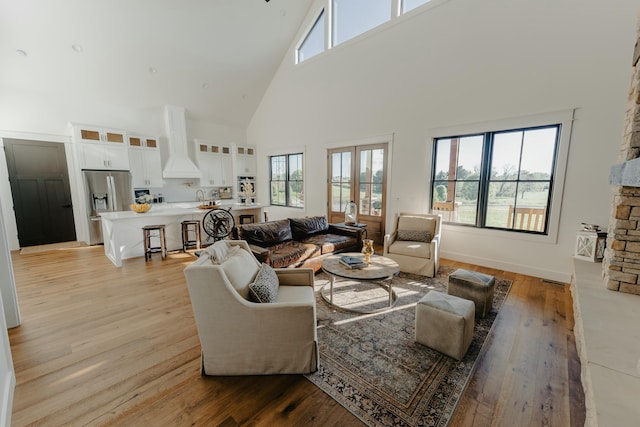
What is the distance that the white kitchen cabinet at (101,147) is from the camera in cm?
522

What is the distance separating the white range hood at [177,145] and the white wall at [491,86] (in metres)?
3.78

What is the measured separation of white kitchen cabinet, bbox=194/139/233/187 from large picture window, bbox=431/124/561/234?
19.8 feet

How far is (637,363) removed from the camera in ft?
4.57

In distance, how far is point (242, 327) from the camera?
66.8 inches

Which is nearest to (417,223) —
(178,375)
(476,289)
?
(476,289)

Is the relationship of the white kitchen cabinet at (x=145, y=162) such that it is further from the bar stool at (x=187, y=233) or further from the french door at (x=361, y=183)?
the french door at (x=361, y=183)

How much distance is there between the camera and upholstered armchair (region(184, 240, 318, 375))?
64.4 inches

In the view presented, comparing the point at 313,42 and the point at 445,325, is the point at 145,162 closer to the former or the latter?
the point at 313,42

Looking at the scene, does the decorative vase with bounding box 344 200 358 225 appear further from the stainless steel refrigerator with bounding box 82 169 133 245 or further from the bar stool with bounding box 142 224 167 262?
the stainless steel refrigerator with bounding box 82 169 133 245

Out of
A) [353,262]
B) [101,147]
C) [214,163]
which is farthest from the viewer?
[214,163]

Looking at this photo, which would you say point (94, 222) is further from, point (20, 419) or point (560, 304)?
point (560, 304)

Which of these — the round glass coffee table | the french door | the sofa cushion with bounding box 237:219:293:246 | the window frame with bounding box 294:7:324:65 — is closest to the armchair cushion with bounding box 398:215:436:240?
the french door

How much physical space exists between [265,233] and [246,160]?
5.15 meters

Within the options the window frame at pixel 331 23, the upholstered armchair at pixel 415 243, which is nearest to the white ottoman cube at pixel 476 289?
the upholstered armchair at pixel 415 243
